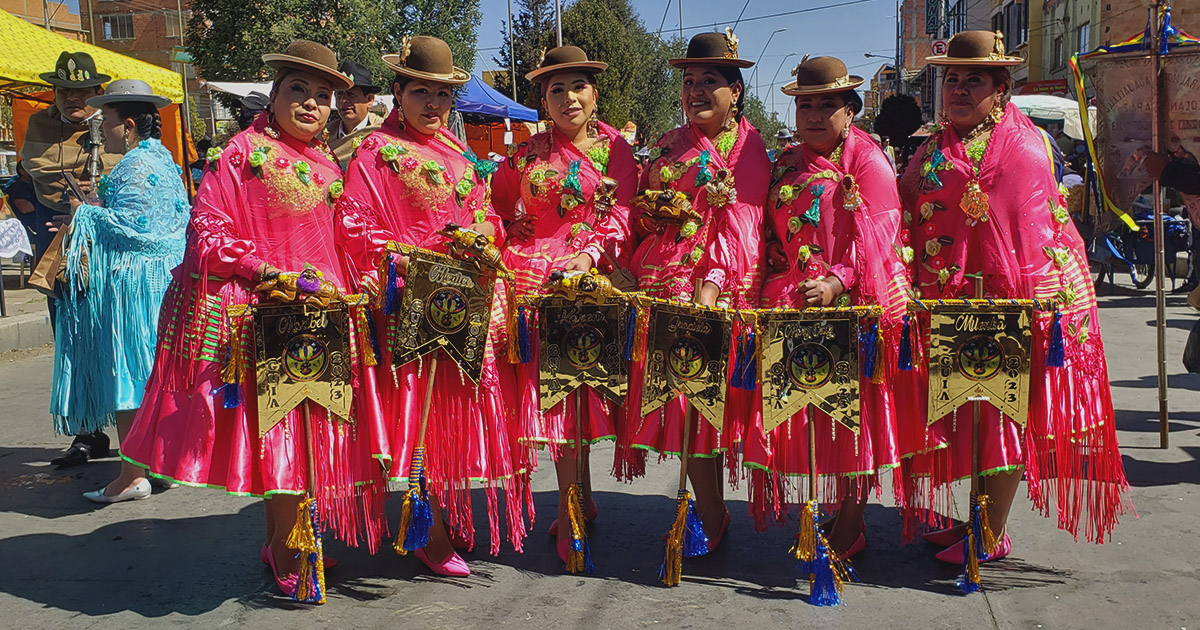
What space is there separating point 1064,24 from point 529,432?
31.5 m

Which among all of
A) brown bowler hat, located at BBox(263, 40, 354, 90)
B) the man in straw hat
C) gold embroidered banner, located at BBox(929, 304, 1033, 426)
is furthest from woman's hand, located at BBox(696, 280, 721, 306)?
the man in straw hat

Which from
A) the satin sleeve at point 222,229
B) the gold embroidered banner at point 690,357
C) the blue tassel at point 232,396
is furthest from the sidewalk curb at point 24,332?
the gold embroidered banner at point 690,357

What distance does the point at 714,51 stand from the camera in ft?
12.6

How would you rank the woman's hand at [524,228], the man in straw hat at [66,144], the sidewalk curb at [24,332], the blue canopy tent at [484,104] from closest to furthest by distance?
1. the woman's hand at [524,228]
2. the man in straw hat at [66,144]
3. the sidewalk curb at [24,332]
4. the blue canopy tent at [484,104]

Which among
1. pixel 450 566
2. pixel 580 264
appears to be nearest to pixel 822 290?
pixel 580 264

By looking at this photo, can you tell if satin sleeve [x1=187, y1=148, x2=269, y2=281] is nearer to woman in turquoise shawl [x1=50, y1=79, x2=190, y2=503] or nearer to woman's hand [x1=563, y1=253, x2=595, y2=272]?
woman's hand [x1=563, y1=253, x2=595, y2=272]

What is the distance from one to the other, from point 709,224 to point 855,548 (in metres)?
1.46

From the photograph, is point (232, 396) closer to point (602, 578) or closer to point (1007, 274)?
point (602, 578)

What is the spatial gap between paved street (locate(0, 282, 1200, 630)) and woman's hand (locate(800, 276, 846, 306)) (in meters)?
1.11

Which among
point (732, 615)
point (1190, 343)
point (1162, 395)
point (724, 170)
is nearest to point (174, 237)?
point (724, 170)

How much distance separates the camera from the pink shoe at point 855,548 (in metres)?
4.02

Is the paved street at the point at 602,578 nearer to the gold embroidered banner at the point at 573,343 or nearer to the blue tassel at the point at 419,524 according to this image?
the blue tassel at the point at 419,524

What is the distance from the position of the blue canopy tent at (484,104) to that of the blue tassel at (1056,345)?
13.6 metres

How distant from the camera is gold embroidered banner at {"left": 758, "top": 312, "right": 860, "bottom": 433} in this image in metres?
3.60
